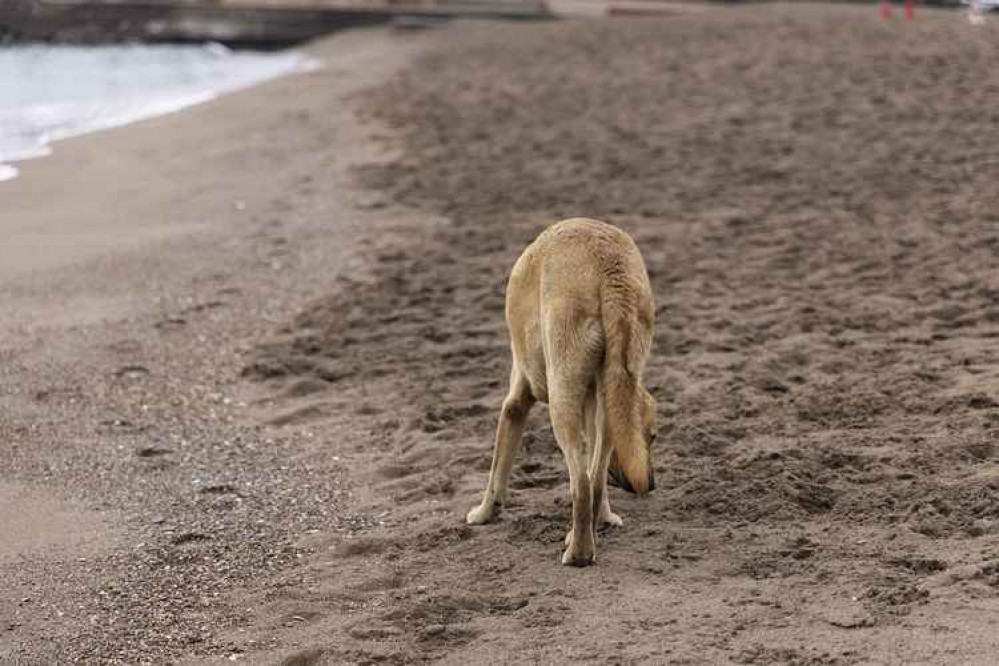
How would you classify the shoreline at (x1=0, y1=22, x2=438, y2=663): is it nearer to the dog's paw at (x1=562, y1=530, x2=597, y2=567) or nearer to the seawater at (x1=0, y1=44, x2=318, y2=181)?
the dog's paw at (x1=562, y1=530, x2=597, y2=567)

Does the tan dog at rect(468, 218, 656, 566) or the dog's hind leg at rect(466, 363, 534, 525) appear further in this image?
the dog's hind leg at rect(466, 363, 534, 525)

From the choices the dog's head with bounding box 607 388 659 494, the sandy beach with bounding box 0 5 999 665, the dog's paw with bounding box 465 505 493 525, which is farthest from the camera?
the dog's paw with bounding box 465 505 493 525

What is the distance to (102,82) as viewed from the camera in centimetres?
2312

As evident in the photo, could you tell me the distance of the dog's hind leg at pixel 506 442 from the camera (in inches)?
226

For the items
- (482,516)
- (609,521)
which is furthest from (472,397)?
(609,521)

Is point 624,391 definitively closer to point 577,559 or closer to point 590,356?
point 590,356

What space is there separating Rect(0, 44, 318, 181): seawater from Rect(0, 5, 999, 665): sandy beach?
5.49ft

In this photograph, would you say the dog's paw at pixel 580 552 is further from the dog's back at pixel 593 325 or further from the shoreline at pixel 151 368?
the shoreline at pixel 151 368

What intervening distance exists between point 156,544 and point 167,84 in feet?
59.4

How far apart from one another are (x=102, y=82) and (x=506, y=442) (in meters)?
19.2

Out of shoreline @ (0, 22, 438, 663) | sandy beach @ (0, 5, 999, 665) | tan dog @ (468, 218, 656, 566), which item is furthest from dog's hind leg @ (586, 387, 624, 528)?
shoreline @ (0, 22, 438, 663)

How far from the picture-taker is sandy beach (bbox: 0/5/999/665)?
5.01 metres

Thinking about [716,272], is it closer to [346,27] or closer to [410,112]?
[410,112]

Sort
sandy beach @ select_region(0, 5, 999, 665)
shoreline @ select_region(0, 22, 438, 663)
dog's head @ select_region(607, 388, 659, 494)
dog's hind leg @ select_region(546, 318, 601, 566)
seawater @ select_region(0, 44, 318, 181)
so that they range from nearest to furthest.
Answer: dog's head @ select_region(607, 388, 659, 494) → sandy beach @ select_region(0, 5, 999, 665) → dog's hind leg @ select_region(546, 318, 601, 566) → shoreline @ select_region(0, 22, 438, 663) → seawater @ select_region(0, 44, 318, 181)
